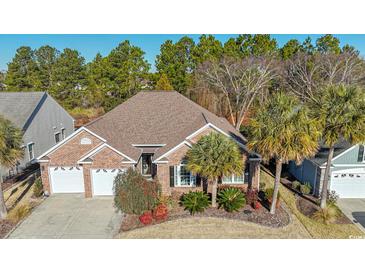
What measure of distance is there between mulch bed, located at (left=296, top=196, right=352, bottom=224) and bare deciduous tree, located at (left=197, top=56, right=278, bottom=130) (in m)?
18.9

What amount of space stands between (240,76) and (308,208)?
23977 millimetres

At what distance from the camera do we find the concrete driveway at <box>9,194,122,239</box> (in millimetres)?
13008

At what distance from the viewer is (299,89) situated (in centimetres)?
3925

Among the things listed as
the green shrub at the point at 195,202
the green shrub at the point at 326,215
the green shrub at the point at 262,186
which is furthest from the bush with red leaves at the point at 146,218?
the green shrub at the point at 326,215

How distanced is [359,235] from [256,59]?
28.1 metres

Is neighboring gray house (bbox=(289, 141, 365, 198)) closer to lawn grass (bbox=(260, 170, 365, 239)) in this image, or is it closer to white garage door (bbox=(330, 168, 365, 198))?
white garage door (bbox=(330, 168, 365, 198))

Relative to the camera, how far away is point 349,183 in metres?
17.1

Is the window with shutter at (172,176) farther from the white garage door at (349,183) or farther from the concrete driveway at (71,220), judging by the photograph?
the white garage door at (349,183)

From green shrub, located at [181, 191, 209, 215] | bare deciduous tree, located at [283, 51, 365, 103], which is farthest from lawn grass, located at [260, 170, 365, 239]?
bare deciduous tree, located at [283, 51, 365, 103]

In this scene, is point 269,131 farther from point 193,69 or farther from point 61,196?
point 193,69

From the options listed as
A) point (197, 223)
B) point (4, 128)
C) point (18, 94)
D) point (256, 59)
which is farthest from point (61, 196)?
point (256, 59)

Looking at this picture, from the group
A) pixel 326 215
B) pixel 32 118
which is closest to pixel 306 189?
pixel 326 215

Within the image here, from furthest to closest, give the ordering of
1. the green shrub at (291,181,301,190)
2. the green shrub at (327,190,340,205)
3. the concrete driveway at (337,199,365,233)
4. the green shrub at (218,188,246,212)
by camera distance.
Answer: the green shrub at (291,181,301,190) < the green shrub at (327,190,340,205) < the green shrub at (218,188,246,212) < the concrete driveway at (337,199,365,233)

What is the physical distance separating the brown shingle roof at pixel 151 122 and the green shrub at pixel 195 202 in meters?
3.68
